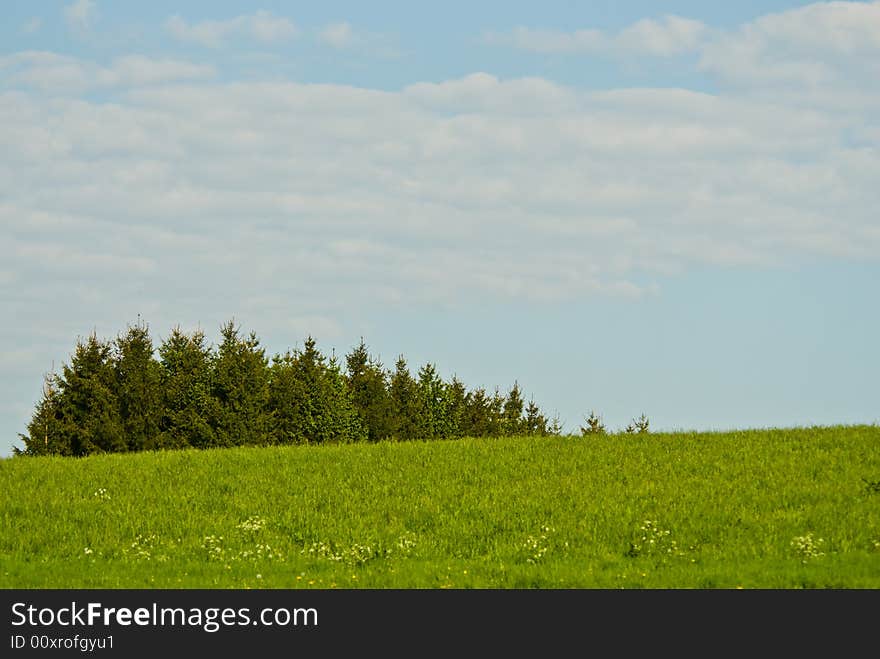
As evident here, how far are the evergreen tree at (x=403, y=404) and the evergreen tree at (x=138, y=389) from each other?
18304 mm

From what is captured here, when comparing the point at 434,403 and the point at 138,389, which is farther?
the point at 434,403

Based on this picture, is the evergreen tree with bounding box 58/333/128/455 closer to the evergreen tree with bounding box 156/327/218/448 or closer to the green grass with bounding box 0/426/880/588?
the evergreen tree with bounding box 156/327/218/448

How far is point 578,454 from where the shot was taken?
1415 inches

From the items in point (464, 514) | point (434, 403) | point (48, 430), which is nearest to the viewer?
point (464, 514)

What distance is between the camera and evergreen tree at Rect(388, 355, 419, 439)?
72.4 meters

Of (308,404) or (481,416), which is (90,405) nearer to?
(308,404)

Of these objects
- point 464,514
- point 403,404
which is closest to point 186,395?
point 403,404

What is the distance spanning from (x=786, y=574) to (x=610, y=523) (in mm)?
6520

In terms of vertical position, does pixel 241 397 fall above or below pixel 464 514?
above

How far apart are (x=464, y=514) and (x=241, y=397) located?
34097 millimetres

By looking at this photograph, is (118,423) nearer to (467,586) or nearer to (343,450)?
(343,450)

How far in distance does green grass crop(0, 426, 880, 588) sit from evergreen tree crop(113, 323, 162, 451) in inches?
792

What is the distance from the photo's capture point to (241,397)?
59281 mm

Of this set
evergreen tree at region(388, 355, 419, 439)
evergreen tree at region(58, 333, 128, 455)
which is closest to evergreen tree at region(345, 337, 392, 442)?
evergreen tree at region(388, 355, 419, 439)
